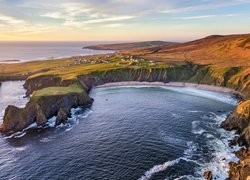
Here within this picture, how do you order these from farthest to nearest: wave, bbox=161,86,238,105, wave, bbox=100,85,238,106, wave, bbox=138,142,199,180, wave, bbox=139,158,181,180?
wave, bbox=100,85,238,106 → wave, bbox=161,86,238,105 → wave, bbox=138,142,199,180 → wave, bbox=139,158,181,180

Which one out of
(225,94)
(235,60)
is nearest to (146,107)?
(225,94)

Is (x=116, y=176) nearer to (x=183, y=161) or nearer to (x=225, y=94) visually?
(x=183, y=161)

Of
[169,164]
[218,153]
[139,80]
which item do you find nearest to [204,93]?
[139,80]

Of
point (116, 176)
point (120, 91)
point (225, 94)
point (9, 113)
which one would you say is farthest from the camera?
point (120, 91)

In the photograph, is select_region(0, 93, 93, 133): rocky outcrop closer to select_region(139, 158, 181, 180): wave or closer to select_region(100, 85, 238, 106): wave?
select_region(139, 158, 181, 180): wave

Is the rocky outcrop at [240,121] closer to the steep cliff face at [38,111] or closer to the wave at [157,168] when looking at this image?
the wave at [157,168]

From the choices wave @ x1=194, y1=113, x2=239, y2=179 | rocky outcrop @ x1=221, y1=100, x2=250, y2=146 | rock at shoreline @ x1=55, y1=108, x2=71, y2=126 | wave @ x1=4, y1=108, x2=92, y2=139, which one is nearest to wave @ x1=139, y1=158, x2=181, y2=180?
wave @ x1=194, y1=113, x2=239, y2=179
